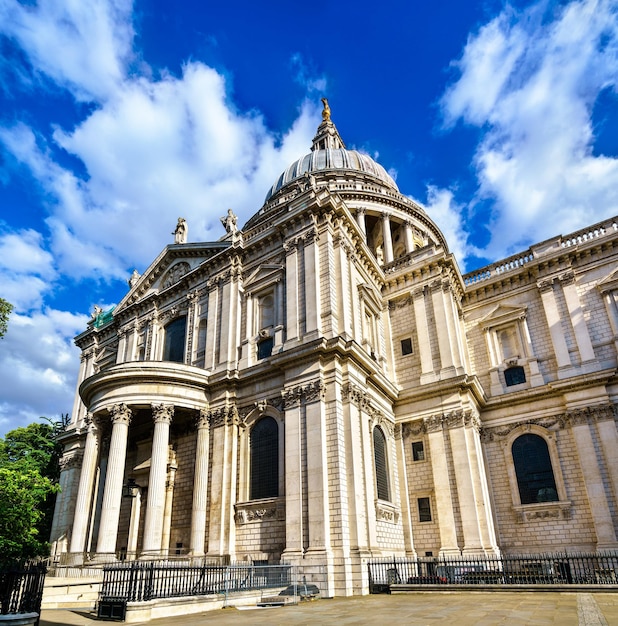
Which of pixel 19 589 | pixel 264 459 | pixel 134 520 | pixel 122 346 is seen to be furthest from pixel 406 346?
pixel 19 589

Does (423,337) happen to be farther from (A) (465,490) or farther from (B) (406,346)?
(A) (465,490)

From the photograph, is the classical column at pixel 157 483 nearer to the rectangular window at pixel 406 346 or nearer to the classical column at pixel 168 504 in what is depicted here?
the classical column at pixel 168 504

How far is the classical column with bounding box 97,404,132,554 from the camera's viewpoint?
21281 mm

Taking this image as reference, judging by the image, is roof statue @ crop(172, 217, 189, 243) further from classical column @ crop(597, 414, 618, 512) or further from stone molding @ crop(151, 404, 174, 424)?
classical column @ crop(597, 414, 618, 512)

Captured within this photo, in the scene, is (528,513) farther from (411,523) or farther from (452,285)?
(452,285)

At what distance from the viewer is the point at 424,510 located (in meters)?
24.3

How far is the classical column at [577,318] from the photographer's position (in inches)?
1011

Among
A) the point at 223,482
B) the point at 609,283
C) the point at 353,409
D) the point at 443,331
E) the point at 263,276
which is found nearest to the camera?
the point at 353,409

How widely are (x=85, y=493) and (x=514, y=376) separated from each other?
2389 centimetres

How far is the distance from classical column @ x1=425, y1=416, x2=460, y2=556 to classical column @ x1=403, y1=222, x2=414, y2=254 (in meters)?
21.6

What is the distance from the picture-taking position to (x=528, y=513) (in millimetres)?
24281

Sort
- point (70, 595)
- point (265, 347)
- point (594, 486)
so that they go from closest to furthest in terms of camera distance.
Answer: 1. point (70, 595)
2. point (594, 486)
3. point (265, 347)

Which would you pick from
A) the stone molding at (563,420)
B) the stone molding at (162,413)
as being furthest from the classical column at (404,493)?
the stone molding at (162,413)

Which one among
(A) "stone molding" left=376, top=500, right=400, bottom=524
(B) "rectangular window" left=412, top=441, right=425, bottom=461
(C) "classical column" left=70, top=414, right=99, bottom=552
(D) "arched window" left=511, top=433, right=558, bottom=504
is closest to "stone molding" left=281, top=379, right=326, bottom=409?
(A) "stone molding" left=376, top=500, right=400, bottom=524
